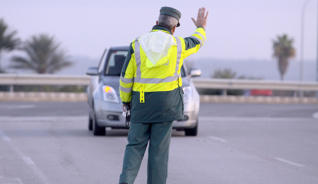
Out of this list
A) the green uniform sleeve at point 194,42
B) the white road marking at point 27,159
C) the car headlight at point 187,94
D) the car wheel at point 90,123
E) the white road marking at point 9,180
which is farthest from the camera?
the car wheel at point 90,123

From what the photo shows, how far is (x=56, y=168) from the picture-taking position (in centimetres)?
999

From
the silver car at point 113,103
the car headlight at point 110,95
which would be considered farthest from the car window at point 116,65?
the car headlight at point 110,95

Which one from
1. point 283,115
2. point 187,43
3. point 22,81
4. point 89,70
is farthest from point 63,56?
point 187,43

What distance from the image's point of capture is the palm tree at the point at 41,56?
52.7 meters

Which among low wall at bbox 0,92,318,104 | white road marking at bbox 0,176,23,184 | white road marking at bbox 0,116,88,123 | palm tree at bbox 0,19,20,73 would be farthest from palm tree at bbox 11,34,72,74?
white road marking at bbox 0,176,23,184

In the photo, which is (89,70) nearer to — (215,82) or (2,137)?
(2,137)

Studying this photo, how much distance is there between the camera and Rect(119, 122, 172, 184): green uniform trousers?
6.93 metres

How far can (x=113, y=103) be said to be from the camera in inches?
576

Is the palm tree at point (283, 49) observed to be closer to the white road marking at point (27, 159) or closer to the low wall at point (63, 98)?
the low wall at point (63, 98)

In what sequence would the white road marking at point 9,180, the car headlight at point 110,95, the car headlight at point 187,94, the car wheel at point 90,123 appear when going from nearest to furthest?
the white road marking at point 9,180
the car headlight at point 110,95
the car headlight at point 187,94
the car wheel at point 90,123

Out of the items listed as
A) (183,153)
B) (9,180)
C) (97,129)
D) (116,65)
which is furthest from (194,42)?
(116,65)

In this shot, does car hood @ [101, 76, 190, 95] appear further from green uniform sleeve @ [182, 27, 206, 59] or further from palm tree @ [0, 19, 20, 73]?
palm tree @ [0, 19, 20, 73]

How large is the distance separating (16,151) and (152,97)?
5620 mm

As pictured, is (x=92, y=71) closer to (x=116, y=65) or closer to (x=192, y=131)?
(x=116, y=65)
